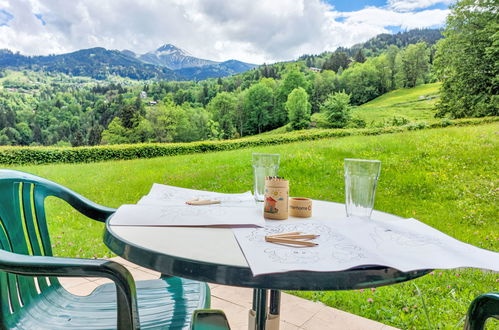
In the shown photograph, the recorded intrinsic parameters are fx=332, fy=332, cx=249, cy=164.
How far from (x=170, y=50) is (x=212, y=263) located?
29554 millimetres

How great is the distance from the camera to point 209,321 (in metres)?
0.51

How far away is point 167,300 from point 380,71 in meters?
16.0

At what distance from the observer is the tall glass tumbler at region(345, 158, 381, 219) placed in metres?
0.72

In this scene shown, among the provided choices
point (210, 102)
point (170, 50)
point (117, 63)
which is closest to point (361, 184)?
point (210, 102)

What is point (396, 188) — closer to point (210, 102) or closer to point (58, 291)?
point (58, 291)

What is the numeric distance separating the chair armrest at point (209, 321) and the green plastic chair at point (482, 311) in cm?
42

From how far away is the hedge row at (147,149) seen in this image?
6383 millimetres

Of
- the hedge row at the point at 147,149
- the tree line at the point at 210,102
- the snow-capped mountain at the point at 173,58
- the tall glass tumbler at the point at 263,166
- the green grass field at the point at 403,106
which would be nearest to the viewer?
the tall glass tumbler at the point at 263,166

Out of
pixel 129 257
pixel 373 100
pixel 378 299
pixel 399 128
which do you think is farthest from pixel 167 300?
pixel 373 100

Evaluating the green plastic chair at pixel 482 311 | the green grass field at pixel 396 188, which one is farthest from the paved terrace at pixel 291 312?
the green plastic chair at pixel 482 311

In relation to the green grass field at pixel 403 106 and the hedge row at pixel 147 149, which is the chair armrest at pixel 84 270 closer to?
the hedge row at pixel 147 149

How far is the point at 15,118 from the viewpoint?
7434 mm

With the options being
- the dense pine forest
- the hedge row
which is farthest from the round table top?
the dense pine forest

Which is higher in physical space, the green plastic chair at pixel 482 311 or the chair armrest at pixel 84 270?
the chair armrest at pixel 84 270
